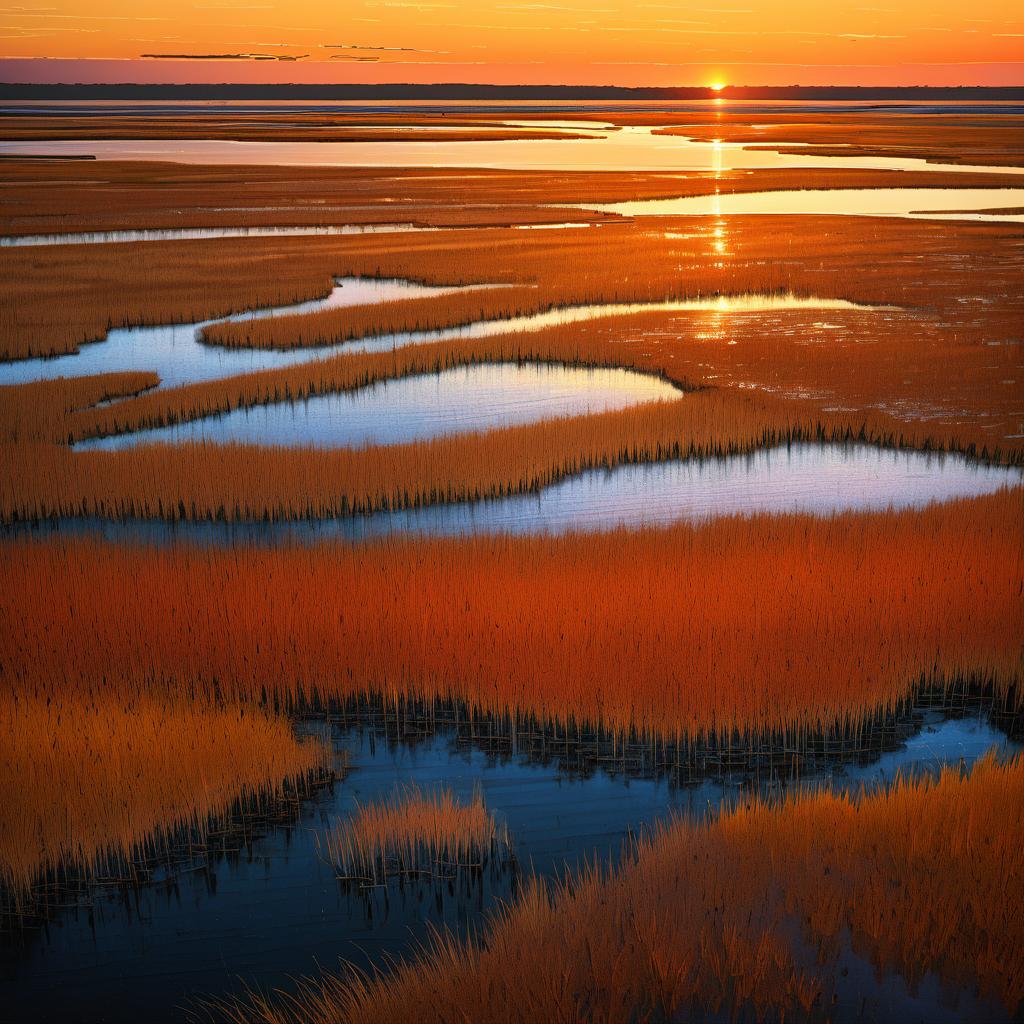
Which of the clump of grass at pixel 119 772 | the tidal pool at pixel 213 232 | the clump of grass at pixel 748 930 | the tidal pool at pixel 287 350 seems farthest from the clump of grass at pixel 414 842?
the tidal pool at pixel 213 232

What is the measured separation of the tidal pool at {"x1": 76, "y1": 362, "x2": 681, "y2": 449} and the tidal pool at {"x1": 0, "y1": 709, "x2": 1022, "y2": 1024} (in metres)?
8.78

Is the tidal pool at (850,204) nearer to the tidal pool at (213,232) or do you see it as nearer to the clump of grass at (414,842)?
the tidal pool at (213,232)

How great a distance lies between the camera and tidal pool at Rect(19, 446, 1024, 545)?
12617 millimetres

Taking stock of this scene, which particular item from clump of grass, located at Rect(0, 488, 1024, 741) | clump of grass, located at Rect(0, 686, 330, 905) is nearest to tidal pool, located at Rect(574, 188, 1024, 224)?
clump of grass, located at Rect(0, 488, 1024, 741)

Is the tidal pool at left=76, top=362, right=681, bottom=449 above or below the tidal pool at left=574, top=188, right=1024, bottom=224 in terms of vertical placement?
below

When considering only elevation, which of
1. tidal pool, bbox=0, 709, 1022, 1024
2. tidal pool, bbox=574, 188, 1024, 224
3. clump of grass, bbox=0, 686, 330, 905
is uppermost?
tidal pool, bbox=574, 188, 1024, 224

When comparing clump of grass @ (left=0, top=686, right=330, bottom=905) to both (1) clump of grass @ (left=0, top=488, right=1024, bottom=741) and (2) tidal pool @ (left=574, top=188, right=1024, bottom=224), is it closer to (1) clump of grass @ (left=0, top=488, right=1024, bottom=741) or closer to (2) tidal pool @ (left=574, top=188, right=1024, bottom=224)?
(1) clump of grass @ (left=0, top=488, right=1024, bottom=741)

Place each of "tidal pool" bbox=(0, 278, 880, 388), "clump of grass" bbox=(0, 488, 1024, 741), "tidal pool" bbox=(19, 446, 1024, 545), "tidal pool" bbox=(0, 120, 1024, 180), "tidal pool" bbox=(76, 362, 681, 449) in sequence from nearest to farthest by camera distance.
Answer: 1. "clump of grass" bbox=(0, 488, 1024, 741)
2. "tidal pool" bbox=(19, 446, 1024, 545)
3. "tidal pool" bbox=(76, 362, 681, 449)
4. "tidal pool" bbox=(0, 278, 880, 388)
5. "tidal pool" bbox=(0, 120, 1024, 180)

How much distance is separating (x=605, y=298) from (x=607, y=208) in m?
23.0

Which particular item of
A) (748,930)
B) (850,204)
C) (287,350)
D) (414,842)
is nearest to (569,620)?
(414,842)

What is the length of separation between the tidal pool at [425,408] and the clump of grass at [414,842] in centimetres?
948

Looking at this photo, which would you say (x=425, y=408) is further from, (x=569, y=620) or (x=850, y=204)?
(x=850, y=204)

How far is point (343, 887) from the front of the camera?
635 centimetres

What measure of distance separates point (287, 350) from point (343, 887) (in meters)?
17.2
